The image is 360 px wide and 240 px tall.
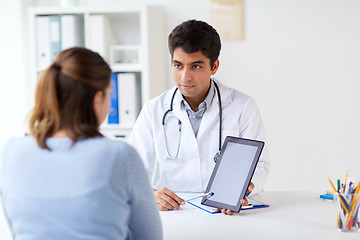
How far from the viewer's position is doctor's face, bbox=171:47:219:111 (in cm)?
181

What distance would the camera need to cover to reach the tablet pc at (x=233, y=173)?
4.84ft

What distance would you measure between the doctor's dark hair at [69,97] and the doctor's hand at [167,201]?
564 millimetres

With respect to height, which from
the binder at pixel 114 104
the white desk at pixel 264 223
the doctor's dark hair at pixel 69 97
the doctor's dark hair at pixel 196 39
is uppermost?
the doctor's dark hair at pixel 196 39

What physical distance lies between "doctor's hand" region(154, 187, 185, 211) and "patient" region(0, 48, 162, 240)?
431mm

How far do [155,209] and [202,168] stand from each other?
2.46ft

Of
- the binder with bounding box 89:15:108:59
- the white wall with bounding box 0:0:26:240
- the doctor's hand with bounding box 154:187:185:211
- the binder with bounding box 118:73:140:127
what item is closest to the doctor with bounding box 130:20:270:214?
the doctor's hand with bounding box 154:187:185:211

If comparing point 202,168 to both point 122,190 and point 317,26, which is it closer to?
point 122,190

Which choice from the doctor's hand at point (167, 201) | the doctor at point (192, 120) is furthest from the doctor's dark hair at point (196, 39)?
the doctor's hand at point (167, 201)

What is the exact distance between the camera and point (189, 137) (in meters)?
1.87

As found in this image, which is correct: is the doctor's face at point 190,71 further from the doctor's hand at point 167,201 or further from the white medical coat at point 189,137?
the doctor's hand at point 167,201

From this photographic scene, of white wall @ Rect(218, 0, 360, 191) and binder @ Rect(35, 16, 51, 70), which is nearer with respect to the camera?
binder @ Rect(35, 16, 51, 70)

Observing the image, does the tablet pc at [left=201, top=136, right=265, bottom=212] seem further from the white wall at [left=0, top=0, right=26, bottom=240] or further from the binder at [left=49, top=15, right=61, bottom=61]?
the white wall at [left=0, top=0, right=26, bottom=240]

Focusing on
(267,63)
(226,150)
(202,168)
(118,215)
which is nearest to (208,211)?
(226,150)

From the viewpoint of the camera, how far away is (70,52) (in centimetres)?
108
